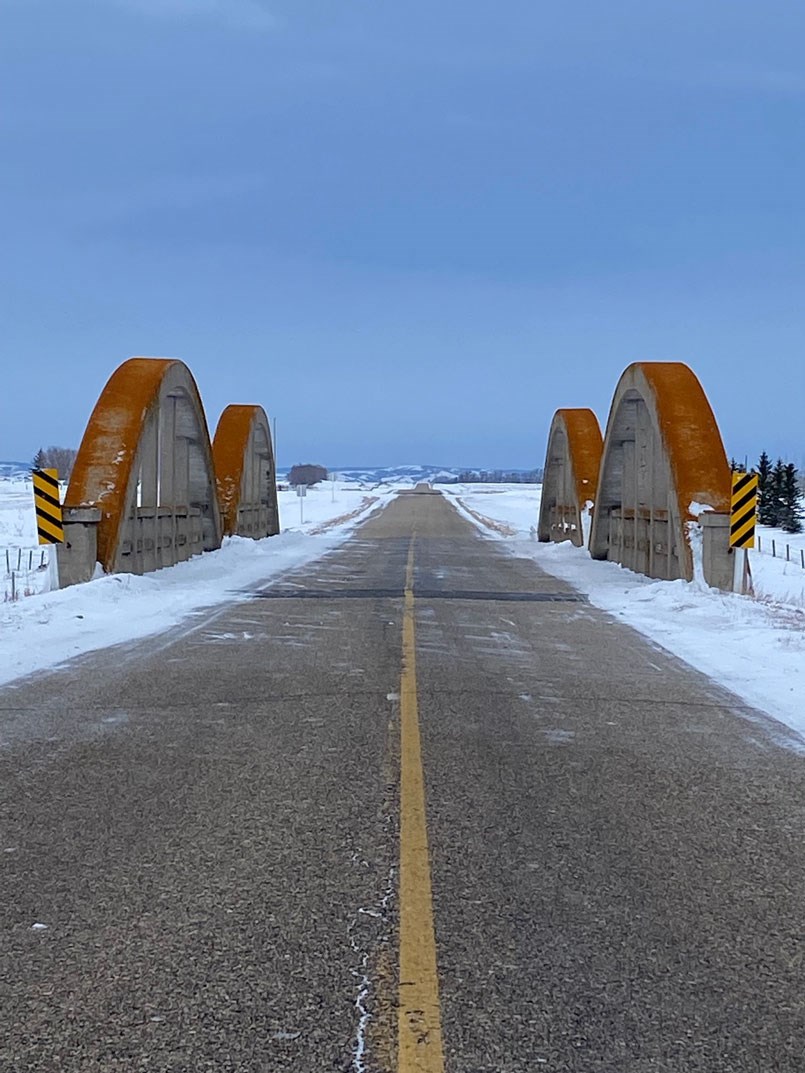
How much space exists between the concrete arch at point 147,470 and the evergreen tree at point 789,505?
4005 centimetres

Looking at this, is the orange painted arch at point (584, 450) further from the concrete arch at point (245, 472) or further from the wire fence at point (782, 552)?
the concrete arch at point (245, 472)

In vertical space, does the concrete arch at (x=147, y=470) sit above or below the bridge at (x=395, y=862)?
above

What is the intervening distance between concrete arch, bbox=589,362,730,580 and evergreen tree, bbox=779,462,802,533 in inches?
1352

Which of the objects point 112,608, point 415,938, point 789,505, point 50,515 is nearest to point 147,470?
point 50,515

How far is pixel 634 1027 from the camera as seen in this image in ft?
10.5

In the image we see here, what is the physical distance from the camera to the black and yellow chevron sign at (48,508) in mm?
16781

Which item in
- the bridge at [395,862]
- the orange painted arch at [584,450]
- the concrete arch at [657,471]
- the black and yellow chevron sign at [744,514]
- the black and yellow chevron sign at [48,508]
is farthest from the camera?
the orange painted arch at [584,450]

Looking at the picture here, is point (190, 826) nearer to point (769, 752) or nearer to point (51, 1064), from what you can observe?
point (51, 1064)

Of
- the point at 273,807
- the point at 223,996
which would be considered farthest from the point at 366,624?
the point at 223,996

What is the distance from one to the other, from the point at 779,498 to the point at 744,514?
147 ft

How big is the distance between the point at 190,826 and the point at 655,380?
16668 mm

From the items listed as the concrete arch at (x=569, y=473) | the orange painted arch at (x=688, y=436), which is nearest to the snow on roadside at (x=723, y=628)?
the orange painted arch at (x=688, y=436)

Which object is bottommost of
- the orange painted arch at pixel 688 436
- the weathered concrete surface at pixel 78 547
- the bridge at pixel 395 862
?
the bridge at pixel 395 862

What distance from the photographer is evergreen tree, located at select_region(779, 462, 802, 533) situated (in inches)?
2238
